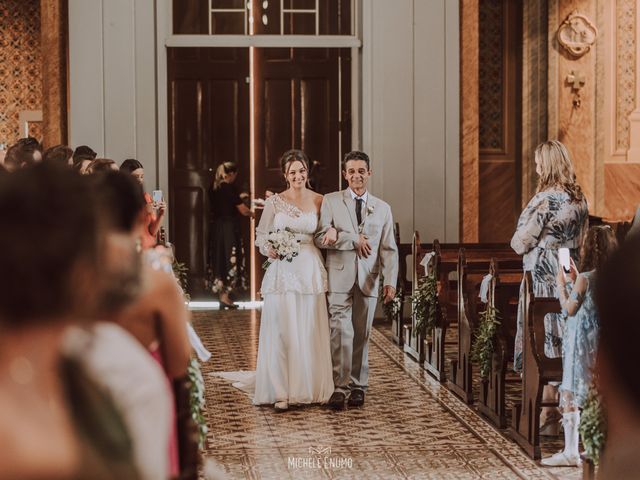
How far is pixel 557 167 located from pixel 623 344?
5668 millimetres

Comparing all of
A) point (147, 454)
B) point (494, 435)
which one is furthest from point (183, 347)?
point (494, 435)

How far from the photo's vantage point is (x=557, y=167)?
707cm

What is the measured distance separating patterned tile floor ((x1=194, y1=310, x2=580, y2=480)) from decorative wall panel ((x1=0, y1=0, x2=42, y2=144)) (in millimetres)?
6812

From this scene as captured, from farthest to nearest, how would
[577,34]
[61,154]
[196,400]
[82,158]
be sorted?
[577,34], [82,158], [61,154], [196,400]

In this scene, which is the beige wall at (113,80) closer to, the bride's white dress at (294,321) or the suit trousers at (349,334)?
the bride's white dress at (294,321)

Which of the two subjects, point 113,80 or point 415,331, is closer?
point 415,331

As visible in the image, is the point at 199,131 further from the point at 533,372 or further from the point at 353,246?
the point at 533,372

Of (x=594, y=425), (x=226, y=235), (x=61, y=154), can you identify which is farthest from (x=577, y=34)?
(x=594, y=425)

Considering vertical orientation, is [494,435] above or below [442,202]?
below

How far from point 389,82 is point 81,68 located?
341cm

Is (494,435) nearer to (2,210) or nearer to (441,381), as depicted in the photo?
(441,381)

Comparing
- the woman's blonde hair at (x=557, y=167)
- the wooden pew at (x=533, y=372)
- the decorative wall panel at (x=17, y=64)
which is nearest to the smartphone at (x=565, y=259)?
the wooden pew at (x=533, y=372)

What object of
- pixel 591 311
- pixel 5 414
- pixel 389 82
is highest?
pixel 389 82

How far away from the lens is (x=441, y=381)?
28.3 ft
